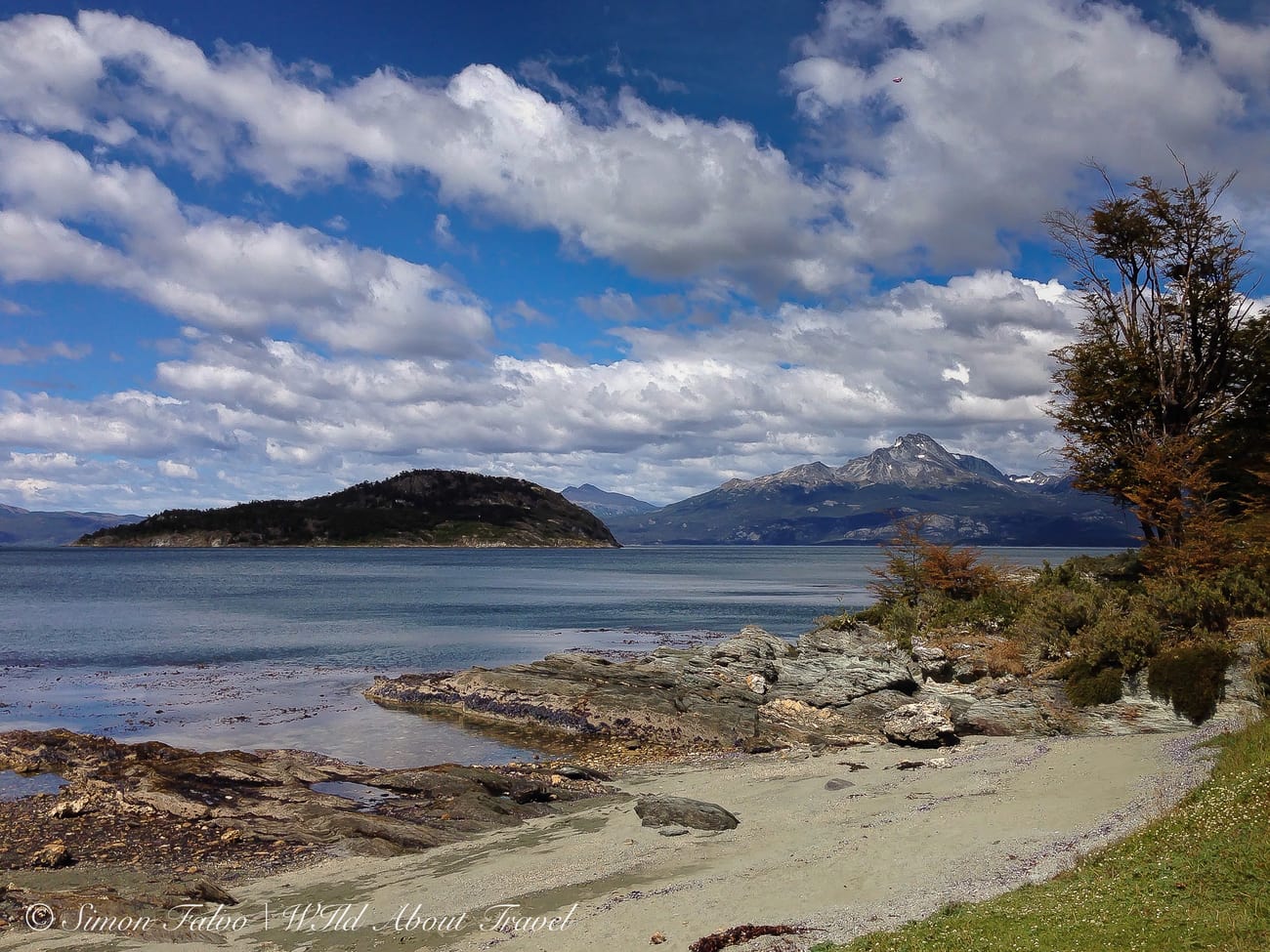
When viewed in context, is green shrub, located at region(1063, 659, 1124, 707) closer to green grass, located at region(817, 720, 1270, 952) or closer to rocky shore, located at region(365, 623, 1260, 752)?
rocky shore, located at region(365, 623, 1260, 752)

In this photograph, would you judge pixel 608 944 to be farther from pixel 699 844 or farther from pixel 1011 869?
pixel 1011 869

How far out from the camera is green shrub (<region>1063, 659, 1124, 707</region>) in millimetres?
26922

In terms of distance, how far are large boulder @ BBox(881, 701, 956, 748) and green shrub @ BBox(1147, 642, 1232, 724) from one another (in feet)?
21.7

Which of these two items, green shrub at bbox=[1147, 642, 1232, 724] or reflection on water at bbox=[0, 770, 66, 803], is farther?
green shrub at bbox=[1147, 642, 1232, 724]

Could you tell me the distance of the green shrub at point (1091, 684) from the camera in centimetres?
2692

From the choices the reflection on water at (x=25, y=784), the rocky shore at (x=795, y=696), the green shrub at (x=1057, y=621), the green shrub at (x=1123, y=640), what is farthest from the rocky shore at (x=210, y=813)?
the green shrub at (x=1057, y=621)

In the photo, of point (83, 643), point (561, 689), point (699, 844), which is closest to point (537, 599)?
point (83, 643)

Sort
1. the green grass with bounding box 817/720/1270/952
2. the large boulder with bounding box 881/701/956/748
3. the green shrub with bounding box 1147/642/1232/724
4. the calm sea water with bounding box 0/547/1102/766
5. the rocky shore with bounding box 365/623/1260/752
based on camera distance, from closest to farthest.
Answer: the green grass with bounding box 817/720/1270/952 → the green shrub with bounding box 1147/642/1232/724 → the large boulder with bounding box 881/701/956/748 → the rocky shore with bounding box 365/623/1260/752 → the calm sea water with bounding box 0/547/1102/766

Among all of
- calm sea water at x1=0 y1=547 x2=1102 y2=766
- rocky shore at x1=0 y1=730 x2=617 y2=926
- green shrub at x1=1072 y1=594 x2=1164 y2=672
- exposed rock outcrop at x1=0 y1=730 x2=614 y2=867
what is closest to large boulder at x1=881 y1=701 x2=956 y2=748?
green shrub at x1=1072 y1=594 x2=1164 y2=672

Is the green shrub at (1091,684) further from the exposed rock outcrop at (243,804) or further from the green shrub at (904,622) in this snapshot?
the exposed rock outcrop at (243,804)

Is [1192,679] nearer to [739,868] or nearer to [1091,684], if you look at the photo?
[1091,684]

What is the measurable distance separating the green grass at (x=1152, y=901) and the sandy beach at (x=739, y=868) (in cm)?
119

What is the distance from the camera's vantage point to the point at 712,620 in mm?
73688

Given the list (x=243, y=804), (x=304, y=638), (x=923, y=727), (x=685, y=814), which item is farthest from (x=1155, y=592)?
(x=304, y=638)
